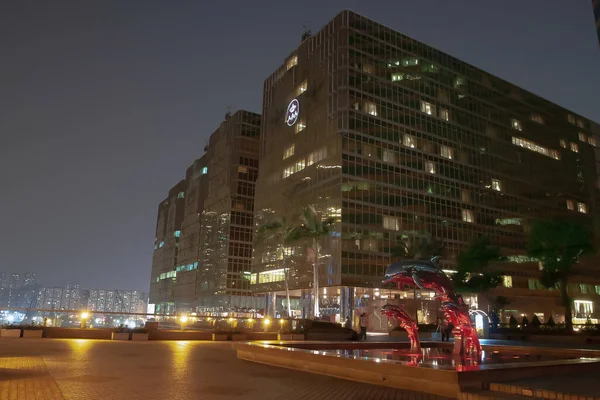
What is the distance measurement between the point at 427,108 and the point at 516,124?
2506cm

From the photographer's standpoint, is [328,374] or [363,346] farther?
[363,346]

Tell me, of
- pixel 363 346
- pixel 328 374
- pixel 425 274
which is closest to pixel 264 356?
pixel 328 374

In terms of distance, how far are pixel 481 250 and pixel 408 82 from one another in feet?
98.3

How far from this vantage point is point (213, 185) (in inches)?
4469

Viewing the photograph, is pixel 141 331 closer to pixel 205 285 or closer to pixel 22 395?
pixel 22 395

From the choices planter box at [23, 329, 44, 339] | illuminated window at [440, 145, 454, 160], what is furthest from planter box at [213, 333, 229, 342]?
illuminated window at [440, 145, 454, 160]

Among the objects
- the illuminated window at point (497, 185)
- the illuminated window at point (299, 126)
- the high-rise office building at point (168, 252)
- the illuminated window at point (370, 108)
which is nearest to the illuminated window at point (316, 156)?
the illuminated window at point (299, 126)

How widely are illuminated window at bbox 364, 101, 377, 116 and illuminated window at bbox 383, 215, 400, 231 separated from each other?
Answer: 52.6ft

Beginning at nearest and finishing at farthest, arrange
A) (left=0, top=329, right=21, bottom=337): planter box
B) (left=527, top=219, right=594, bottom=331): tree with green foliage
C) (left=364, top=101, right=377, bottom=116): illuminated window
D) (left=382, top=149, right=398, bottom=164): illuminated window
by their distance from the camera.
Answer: (left=0, top=329, right=21, bottom=337): planter box < (left=527, top=219, right=594, bottom=331): tree with green foliage < (left=364, top=101, right=377, bottom=116): illuminated window < (left=382, top=149, right=398, bottom=164): illuminated window

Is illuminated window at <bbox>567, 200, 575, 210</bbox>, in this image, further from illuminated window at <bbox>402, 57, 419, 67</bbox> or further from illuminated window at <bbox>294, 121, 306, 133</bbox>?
illuminated window at <bbox>294, 121, 306, 133</bbox>

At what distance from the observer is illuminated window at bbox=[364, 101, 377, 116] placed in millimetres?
70369

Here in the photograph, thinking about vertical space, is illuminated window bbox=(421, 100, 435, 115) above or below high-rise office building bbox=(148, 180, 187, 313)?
above

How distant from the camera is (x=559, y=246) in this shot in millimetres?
50438

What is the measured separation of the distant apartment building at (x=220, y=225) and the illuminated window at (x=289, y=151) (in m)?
27.3
